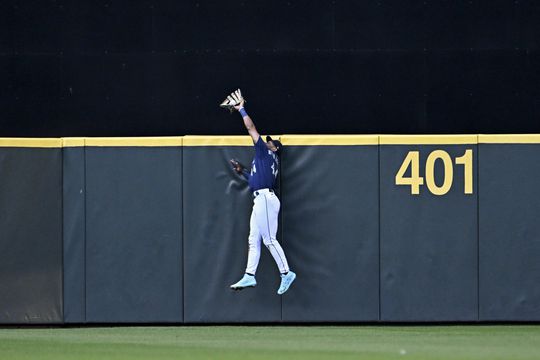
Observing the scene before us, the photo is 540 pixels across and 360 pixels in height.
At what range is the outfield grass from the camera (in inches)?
393

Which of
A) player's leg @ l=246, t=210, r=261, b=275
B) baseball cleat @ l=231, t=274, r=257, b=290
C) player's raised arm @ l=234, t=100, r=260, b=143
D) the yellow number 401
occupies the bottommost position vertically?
baseball cleat @ l=231, t=274, r=257, b=290

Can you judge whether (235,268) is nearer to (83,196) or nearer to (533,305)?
(83,196)

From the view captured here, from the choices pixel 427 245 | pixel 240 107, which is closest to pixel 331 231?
pixel 427 245

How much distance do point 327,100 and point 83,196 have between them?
260 centimetres

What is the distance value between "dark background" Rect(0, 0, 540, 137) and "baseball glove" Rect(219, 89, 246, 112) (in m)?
0.70

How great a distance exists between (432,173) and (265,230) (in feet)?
5.64

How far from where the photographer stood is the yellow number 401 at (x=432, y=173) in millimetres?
12414

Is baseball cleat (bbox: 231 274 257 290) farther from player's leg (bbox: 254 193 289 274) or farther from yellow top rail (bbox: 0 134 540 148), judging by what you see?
yellow top rail (bbox: 0 134 540 148)

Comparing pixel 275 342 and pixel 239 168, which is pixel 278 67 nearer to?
pixel 239 168

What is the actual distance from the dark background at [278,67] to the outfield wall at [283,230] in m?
0.48

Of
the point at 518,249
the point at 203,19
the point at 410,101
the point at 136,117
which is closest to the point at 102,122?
the point at 136,117

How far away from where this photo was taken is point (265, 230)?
12219 millimetres

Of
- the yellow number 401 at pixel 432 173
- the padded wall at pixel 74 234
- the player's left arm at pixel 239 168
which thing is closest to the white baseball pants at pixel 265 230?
the player's left arm at pixel 239 168

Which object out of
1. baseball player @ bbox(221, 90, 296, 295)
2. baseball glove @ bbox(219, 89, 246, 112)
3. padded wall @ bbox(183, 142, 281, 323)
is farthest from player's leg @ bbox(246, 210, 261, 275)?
baseball glove @ bbox(219, 89, 246, 112)
